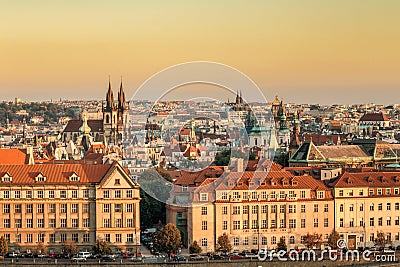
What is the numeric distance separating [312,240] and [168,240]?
20.6 ft

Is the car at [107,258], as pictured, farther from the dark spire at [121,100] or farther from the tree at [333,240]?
the dark spire at [121,100]

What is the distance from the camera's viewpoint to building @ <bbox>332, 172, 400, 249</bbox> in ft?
187

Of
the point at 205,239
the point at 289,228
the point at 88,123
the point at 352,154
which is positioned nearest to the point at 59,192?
the point at 205,239

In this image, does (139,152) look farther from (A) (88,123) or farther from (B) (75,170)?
(A) (88,123)

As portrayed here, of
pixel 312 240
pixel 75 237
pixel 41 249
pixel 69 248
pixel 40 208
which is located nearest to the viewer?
pixel 69 248

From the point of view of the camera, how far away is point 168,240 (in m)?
53.0

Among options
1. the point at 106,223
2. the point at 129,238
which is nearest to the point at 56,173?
the point at 106,223

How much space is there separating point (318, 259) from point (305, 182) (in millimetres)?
5513

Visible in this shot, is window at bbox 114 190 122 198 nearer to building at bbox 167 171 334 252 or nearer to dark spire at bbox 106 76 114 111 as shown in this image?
building at bbox 167 171 334 252

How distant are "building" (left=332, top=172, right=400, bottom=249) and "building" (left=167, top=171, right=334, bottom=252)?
0.60m

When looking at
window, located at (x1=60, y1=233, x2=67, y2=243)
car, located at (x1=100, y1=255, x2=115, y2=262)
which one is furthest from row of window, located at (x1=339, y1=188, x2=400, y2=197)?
window, located at (x1=60, y1=233, x2=67, y2=243)

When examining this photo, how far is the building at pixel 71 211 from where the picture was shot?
54.3 metres

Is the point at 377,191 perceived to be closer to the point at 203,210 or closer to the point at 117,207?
the point at 203,210

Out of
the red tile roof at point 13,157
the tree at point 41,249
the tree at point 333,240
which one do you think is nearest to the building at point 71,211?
the tree at point 41,249
